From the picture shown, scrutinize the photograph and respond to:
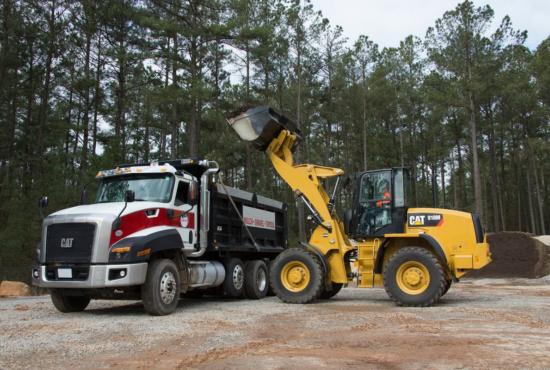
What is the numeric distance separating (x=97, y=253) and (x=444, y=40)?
28.6 meters

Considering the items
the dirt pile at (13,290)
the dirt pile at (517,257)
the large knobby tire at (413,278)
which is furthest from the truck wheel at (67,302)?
the dirt pile at (517,257)

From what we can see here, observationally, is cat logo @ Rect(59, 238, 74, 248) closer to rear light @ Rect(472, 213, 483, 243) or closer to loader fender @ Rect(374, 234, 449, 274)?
loader fender @ Rect(374, 234, 449, 274)

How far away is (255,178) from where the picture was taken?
49.9 meters

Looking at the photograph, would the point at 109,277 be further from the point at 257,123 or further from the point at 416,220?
the point at 416,220

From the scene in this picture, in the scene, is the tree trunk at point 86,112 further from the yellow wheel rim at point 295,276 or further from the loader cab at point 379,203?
the loader cab at point 379,203

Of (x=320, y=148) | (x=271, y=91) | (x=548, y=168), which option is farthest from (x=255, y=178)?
(x=548, y=168)

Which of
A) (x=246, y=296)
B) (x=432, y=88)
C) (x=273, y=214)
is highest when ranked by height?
(x=432, y=88)

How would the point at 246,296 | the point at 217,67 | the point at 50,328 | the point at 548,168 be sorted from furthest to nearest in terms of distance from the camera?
1. the point at 548,168
2. the point at 217,67
3. the point at 246,296
4. the point at 50,328

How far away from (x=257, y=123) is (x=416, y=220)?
413 cm

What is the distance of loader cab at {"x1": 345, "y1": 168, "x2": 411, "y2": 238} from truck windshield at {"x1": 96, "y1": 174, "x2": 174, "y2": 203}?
4055 mm

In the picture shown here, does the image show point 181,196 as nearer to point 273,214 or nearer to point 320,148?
point 273,214

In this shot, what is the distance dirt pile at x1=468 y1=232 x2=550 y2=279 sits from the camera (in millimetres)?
19953

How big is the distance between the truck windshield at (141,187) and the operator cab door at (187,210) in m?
0.24

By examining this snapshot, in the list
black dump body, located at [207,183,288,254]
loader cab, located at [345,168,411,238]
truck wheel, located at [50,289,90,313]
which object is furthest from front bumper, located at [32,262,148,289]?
loader cab, located at [345,168,411,238]
